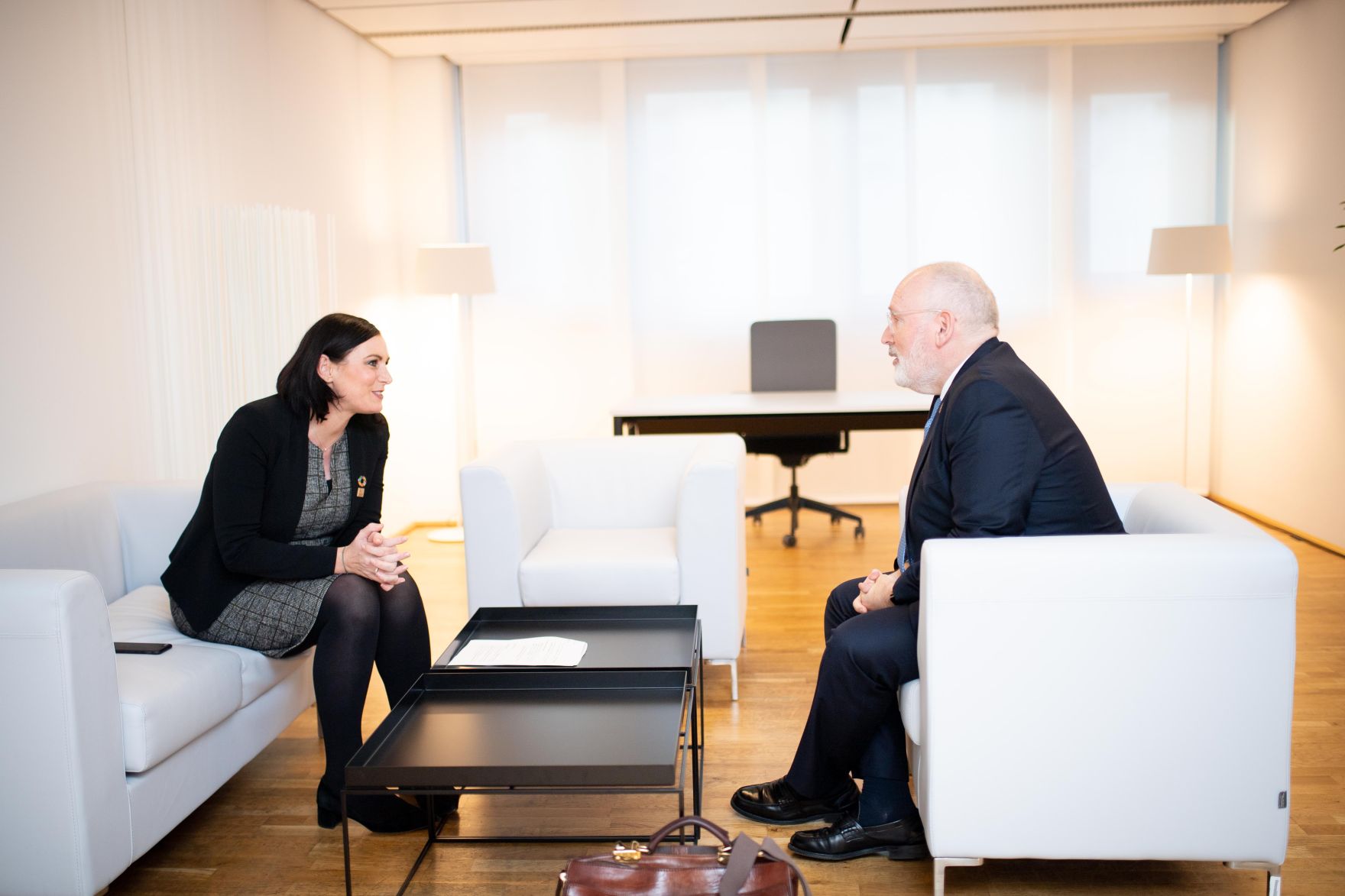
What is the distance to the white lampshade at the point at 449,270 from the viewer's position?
5.73 metres

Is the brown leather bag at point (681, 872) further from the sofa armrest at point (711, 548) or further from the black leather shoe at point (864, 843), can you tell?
the sofa armrest at point (711, 548)

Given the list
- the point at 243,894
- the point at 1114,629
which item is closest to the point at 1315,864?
the point at 1114,629

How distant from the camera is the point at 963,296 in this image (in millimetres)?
2418

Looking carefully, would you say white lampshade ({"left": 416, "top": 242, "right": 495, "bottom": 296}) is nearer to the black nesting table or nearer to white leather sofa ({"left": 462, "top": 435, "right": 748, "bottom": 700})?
white leather sofa ({"left": 462, "top": 435, "right": 748, "bottom": 700})

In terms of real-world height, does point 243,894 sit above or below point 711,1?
below

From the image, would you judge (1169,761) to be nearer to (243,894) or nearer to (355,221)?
(243,894)

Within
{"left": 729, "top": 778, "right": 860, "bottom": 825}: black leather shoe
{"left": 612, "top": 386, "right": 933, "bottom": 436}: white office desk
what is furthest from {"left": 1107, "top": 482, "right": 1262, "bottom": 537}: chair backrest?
{"left": 612, "top": 386, "right": 933, "bottom": 436}: white office desk

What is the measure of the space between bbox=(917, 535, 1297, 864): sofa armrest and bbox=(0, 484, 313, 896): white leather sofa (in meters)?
1.54

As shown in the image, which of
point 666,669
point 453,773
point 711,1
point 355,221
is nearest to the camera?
point 453,773

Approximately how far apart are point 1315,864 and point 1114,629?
79cm

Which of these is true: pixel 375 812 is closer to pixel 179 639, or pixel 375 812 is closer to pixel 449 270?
pixel 179 639

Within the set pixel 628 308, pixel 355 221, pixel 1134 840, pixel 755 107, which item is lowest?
pixel 1134 840

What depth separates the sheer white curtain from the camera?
6309mm

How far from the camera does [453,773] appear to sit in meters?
2.00
